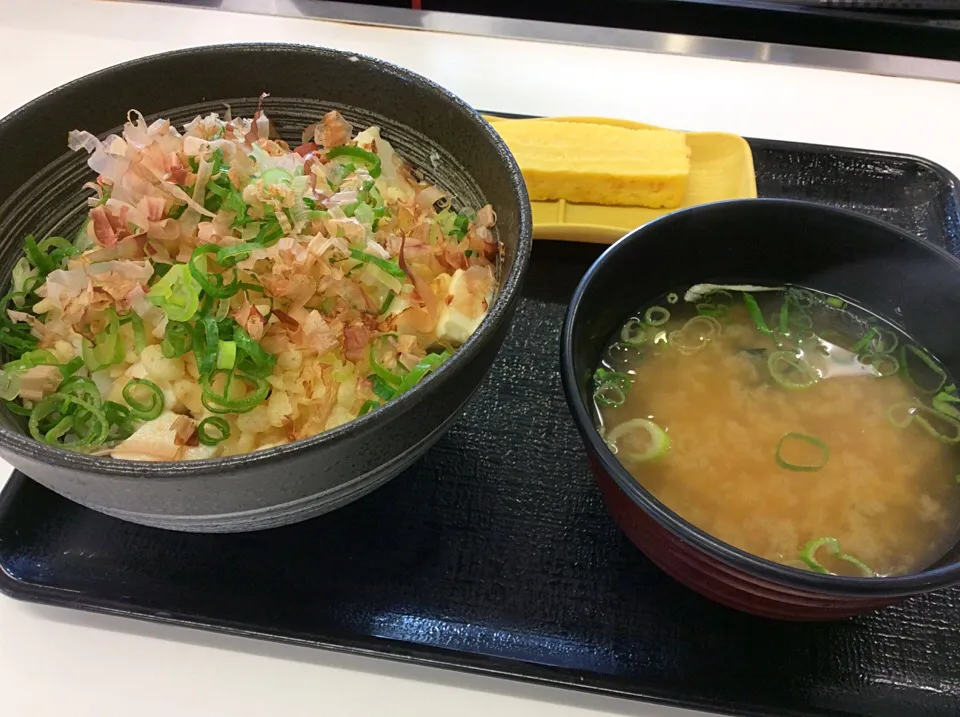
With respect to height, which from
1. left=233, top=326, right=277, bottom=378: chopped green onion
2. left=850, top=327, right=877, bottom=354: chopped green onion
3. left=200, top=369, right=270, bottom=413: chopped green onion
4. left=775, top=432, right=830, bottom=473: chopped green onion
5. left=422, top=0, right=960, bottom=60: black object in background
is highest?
left=422, top=0, right=960, bottom=60: black object in background

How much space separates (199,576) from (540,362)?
2.22 feet

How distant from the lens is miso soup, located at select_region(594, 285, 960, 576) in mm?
1060

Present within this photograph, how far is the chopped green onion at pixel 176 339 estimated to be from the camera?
1.00m

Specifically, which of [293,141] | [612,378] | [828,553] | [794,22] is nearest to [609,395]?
[612,378]

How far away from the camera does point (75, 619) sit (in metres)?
1.07

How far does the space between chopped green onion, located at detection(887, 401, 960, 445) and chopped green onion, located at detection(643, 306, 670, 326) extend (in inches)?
15.3

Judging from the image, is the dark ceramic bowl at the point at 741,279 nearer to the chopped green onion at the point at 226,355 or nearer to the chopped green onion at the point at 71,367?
the chopped green onion at the point at 226,355

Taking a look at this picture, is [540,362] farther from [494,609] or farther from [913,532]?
[913,532]

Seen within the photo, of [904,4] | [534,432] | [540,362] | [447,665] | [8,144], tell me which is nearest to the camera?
[447,665]

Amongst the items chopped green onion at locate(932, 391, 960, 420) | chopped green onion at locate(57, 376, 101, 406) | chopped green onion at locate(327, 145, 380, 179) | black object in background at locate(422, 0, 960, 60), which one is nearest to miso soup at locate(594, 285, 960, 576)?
chopped green onion at locate(932, 391, 960, 420)

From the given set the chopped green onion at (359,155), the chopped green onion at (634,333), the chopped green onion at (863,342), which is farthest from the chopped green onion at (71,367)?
the chopped green onion at (863,342)

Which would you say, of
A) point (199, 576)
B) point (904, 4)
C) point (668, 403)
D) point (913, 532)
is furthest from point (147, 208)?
point (904, 4)

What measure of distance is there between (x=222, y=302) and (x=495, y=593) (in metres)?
0.57

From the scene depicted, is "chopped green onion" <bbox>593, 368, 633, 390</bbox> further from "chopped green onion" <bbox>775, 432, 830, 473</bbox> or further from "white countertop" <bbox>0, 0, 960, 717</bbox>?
"white countertop" <bbox>0, 0, 960, 717</bbox>
